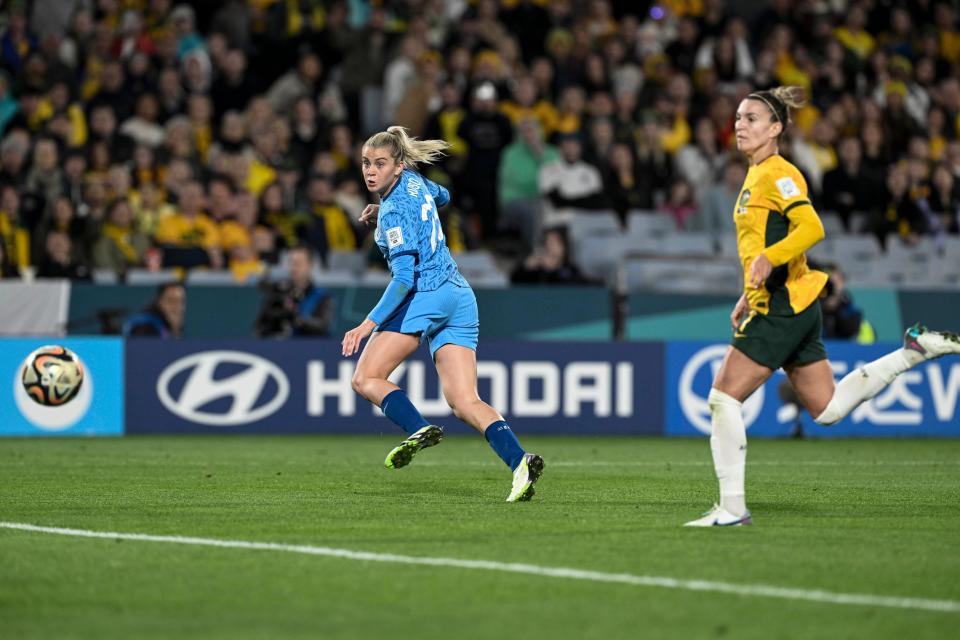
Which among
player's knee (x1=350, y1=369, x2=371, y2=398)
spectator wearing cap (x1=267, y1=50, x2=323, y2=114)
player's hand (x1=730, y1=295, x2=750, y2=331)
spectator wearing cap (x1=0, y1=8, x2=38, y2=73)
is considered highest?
spectator wearing cap (x1=0, y1=8, x2=38, y2=73)

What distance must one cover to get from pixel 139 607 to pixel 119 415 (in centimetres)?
1116

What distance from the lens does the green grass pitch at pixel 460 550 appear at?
17.4 ft

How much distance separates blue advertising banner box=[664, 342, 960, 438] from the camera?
17.2 metres

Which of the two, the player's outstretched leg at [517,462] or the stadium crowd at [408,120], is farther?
the stadium crowd at [408,120]

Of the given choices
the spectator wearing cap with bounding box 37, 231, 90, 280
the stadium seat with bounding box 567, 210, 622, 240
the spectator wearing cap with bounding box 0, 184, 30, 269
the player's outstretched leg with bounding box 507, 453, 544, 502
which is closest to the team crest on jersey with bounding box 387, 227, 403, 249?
the player's outstretched leg with bounding box 507, 453, 544, 502

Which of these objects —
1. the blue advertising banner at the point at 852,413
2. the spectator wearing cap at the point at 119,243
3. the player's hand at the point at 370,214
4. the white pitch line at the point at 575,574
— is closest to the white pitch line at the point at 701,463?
the player's hand at the point at 370,214

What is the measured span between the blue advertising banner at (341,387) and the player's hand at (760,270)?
29.8ft

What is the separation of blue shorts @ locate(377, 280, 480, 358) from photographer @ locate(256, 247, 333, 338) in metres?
7.44

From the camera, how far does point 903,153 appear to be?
75.3 ft

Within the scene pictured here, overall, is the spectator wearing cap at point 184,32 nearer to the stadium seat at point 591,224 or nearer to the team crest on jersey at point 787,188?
the stadium seat at point 591,224

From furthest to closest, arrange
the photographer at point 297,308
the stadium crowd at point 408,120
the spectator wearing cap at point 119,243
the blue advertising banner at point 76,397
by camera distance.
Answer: the stadium crowd at point 408,120 → the spectator wearing cap at point 119,243 → the photographer at point 297,308 → the blue advertising banner at point 76,397

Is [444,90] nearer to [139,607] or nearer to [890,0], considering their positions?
[890,0]

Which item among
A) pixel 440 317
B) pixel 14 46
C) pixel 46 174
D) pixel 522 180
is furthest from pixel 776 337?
pixel 14 46

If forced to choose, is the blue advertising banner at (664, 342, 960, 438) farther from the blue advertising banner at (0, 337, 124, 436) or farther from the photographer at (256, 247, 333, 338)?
the blue advertising banner at (0, 337, 124, 436)
